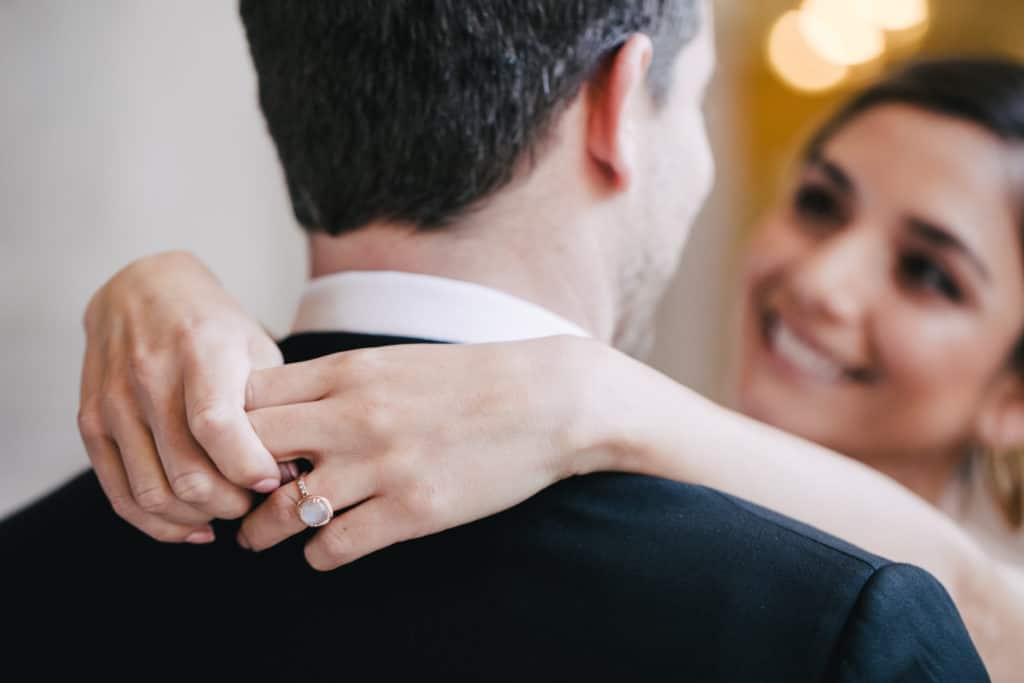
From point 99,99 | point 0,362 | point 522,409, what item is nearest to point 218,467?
point 522,409

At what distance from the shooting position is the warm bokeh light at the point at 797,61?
3566 mm

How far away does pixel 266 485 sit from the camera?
0.65 m

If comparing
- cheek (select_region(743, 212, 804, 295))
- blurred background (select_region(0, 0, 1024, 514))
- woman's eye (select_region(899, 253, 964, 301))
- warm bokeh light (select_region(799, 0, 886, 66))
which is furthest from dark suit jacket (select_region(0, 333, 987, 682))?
warm bokeh light (select_region(799, 0, 886, 66))

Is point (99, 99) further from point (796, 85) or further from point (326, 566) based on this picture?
point (796, 85)

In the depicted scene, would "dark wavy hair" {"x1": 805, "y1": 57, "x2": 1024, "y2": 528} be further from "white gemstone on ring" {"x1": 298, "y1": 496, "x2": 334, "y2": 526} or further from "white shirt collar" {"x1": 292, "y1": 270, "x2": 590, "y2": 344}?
"white gemstone on ring" {"x1": 298, "y1": 496, "x2": 334, "y2": 526}

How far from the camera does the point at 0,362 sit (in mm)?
1684

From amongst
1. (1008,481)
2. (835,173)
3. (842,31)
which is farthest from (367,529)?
(842,31)

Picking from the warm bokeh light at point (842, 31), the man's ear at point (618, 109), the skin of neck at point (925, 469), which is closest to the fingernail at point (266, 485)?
the man's ear at point (618, 109)

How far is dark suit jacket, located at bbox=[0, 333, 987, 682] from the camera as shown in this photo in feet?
2.03

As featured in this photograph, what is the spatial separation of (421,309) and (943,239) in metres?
1.30

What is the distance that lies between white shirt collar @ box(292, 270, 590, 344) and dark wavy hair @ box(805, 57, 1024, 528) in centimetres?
136

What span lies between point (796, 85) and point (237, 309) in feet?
11.7

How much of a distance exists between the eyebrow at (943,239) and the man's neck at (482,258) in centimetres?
113

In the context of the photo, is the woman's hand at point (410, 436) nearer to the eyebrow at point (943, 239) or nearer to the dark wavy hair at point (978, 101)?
the eyebrow at point (943, 239)
